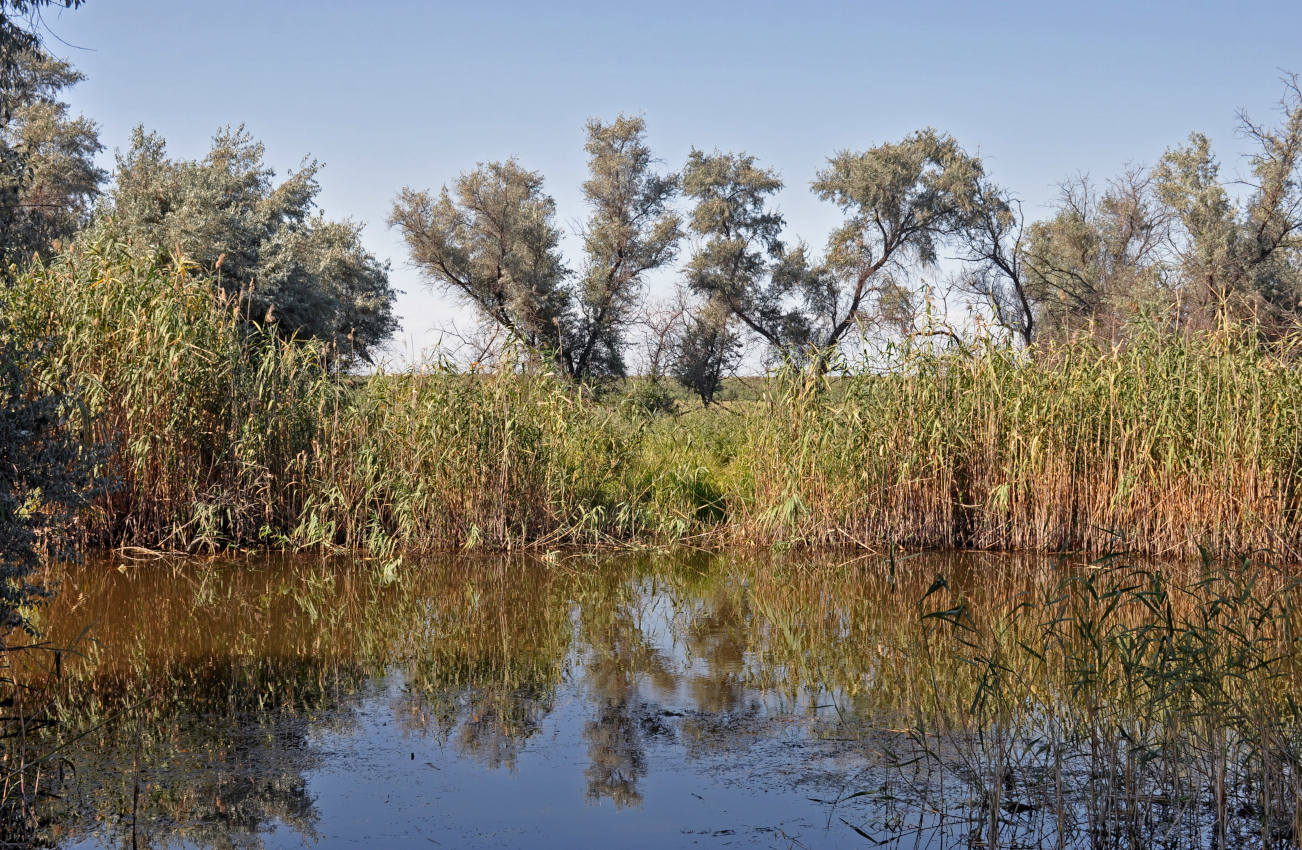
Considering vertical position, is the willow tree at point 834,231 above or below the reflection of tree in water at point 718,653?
above

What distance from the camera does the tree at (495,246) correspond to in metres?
29.1

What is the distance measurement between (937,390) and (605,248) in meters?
21.3

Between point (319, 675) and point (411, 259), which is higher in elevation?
point (411, 259)

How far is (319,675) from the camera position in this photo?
5801mm

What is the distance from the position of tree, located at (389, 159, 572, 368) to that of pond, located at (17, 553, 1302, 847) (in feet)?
70.5

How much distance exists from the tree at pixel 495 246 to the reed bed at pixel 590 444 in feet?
62.0

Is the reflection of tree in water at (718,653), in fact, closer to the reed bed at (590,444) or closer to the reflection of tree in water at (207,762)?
the reflection of tree in water at (207,762)

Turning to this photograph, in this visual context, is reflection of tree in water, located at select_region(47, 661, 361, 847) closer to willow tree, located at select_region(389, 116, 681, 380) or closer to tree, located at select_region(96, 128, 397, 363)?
tree, located at select_region(96, 128, 397, 363)

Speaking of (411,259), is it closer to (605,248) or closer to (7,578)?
(605,248)

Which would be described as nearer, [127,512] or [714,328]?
[127,512]

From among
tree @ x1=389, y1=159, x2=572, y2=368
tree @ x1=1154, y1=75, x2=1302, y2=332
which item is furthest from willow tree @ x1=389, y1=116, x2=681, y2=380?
tree @ x1=1154, y1=75, x2=1302, y2=332

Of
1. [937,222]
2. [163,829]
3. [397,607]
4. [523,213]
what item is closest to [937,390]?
[397,607]

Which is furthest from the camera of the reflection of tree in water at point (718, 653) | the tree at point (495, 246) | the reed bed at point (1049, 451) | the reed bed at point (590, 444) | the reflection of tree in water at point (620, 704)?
the tree at point (495, 246)

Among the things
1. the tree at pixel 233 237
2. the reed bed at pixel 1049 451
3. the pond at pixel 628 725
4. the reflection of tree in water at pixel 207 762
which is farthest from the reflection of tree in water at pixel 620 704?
the tree at pixel 233 237
